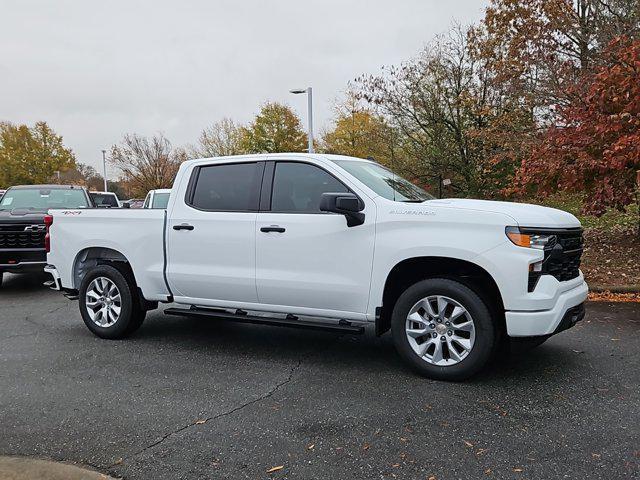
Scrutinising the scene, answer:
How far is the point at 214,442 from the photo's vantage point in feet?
11.0

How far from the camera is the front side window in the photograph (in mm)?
4891

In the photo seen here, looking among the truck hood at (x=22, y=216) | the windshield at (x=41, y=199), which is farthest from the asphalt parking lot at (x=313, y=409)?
the windshield at (x=41, y=199)

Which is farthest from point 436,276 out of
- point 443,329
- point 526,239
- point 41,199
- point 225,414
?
point 41,199

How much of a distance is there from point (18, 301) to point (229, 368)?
5.25 m

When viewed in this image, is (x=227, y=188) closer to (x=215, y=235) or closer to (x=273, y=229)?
(x=215, y=235)

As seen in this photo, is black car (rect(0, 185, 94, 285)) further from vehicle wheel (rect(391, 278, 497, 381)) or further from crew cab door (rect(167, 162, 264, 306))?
vehicle wheel (rect(391, 278, 497, 381))

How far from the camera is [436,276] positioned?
4520mm

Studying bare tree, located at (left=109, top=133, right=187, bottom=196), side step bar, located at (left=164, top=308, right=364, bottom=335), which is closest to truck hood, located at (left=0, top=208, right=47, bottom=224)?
side step bar, located at (left=164, top=308, right=364, bottom=335)

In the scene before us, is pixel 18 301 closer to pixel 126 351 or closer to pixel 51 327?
pixel 51 327

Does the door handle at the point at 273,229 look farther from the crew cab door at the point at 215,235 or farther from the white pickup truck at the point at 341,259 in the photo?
the crew cab door at the point at 215,235

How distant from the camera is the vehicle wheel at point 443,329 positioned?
4207 mm

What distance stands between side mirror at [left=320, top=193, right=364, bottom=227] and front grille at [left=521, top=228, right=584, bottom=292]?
133 centimetres

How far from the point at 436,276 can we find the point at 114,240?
3.49m

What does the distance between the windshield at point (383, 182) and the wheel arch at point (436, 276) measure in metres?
0.62
